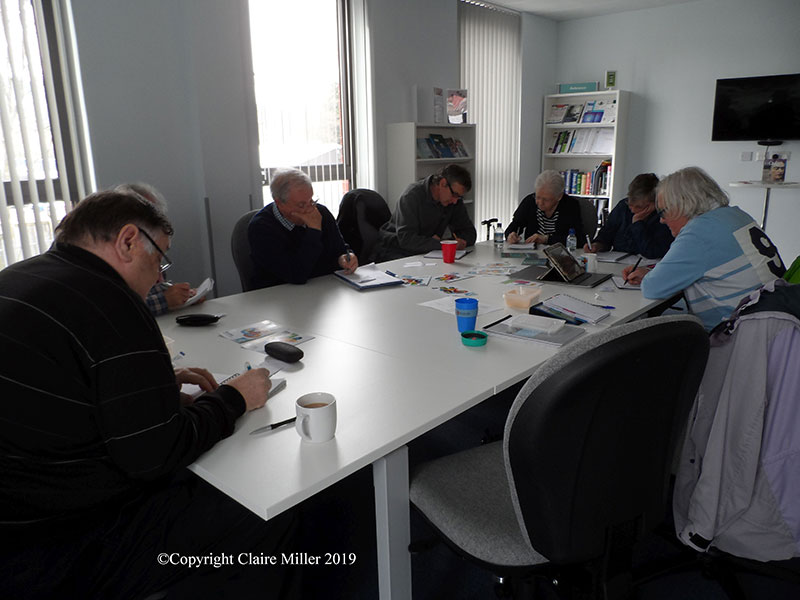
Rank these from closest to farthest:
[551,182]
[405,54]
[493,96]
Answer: [551,182] < [405,54] < [493,96]

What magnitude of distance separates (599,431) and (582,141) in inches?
244

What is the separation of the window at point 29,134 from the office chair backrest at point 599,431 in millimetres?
3271

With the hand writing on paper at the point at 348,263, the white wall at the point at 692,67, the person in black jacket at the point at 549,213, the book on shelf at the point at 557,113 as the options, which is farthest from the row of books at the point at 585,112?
the hand writing on paper at the point at 348,263

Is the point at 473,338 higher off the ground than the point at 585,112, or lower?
lower

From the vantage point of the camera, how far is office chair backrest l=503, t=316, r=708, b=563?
99 centimetres

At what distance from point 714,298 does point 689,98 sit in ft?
15.4

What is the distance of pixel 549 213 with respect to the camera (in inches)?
165

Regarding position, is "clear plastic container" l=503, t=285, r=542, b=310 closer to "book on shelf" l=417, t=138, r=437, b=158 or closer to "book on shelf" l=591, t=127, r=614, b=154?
"book on shelf" l=417, t=138, r=437, b=158

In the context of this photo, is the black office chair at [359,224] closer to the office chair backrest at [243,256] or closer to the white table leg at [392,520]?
the office chair backrest at [243,256]

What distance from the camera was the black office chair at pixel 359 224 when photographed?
433cm

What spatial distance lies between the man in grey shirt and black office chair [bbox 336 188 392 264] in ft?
0.40

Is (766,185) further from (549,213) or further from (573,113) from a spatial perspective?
(549,213)

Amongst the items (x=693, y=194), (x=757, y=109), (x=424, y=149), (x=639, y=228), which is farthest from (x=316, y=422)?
(x=757, y=109)

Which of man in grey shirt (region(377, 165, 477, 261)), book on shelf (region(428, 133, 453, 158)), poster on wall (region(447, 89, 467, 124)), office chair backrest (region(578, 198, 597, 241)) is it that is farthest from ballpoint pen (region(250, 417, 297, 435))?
poster on wall (region(447, 89, 467, 124))
